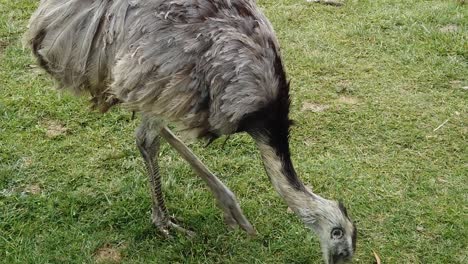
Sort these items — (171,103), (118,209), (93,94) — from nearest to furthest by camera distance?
(171,103) → (93,94) → (118,209)

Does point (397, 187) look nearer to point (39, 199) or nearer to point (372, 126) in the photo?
point (372, 126)

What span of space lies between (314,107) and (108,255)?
199 centimetres

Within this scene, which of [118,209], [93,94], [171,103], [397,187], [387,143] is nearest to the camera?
[171,103]

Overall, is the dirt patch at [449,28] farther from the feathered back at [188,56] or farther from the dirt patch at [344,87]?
the feathered back at [188,56]

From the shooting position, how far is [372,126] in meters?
4.44

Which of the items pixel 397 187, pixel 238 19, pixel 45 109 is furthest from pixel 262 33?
pixel 45 109

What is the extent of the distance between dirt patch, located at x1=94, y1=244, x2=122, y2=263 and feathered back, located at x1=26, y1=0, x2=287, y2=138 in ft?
2.84

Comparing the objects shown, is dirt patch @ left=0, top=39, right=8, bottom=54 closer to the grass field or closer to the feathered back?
the grass field

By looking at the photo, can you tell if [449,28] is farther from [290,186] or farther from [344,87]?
[290,186]

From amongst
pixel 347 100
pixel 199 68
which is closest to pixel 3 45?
pixel 347 100

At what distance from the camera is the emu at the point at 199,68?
2.80 m

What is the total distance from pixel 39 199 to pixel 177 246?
0.89 metres

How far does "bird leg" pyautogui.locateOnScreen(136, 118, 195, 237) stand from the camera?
131 inches

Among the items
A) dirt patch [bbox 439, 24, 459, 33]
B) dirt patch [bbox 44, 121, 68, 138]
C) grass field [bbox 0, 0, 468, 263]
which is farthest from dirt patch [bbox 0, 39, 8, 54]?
dirt patch [bbox 439, 24, 459, 33]
